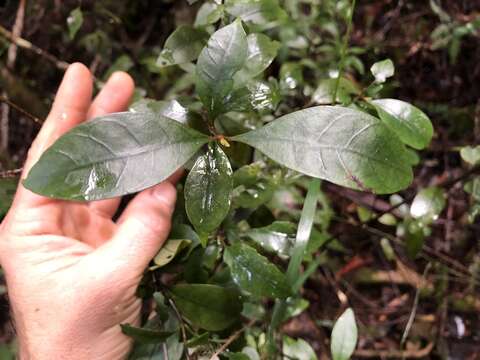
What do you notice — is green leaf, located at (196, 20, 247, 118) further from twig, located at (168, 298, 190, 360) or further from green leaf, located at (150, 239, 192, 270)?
twig, located at (168, 298, 190, 360)

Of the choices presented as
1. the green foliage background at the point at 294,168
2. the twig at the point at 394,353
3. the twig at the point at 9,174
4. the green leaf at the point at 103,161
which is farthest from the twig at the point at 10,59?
the twig at the point at 394,353

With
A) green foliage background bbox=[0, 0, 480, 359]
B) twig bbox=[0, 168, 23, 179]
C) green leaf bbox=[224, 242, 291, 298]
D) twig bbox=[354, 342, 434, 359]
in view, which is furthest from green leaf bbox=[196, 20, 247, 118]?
twig bbox=[354, 342, 434, 359]

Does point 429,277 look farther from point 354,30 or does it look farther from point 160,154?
point 160,154

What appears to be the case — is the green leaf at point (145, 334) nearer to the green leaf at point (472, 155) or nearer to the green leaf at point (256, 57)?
the green leaf at point (256, 57)

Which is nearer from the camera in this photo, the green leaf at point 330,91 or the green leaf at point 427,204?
the green leaf at point 330,91

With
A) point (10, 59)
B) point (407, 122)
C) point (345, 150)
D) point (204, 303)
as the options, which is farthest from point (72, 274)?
point (10, 59)

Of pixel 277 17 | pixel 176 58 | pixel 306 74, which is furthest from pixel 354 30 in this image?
pixel 176 58

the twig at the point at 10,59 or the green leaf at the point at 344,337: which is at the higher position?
the twig at the point at 10,59

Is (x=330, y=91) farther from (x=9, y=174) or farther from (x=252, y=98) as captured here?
(x=9, y=174)
